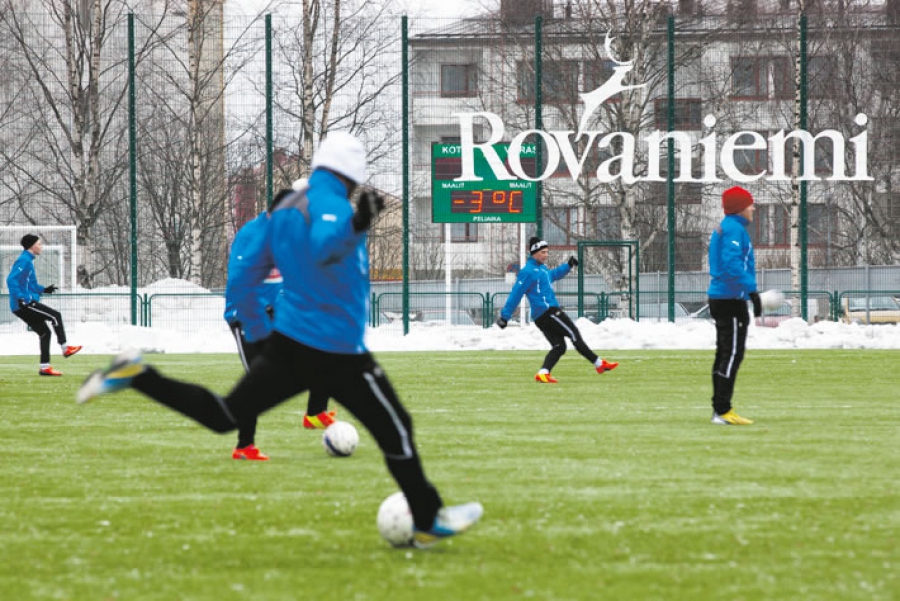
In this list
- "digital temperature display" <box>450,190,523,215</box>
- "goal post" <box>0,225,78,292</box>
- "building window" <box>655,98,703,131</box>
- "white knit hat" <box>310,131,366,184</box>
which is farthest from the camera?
"goal post" <box>0,225,78,292</box>

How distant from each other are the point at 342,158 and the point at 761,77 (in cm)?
2759

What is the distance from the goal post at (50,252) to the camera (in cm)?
3127

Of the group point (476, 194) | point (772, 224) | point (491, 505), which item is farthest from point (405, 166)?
point (491, 505)

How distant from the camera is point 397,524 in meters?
5.96

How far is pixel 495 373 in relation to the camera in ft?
61.7

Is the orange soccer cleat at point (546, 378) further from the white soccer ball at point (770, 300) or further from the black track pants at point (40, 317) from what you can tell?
the black track pants at point (40, 317)

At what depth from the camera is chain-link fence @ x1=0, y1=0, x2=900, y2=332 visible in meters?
29.6

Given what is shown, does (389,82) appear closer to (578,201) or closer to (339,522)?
(578,201)

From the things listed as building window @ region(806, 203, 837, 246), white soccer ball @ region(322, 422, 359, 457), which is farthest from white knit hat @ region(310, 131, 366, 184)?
building window @ region(806, 203, 837, 246)

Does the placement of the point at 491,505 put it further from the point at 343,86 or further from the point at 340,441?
the point at 343,86

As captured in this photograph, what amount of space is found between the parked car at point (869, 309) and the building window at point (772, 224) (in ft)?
7.41

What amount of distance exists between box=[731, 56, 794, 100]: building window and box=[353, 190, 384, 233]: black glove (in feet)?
90.2

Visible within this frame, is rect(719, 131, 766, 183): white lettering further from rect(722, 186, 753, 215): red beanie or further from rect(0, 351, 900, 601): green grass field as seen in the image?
rect(722, 186, 753, 215): red beanie

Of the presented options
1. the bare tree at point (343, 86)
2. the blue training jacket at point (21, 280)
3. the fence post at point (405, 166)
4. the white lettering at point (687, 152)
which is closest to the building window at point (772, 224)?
the white lettering at point (687, 152)
